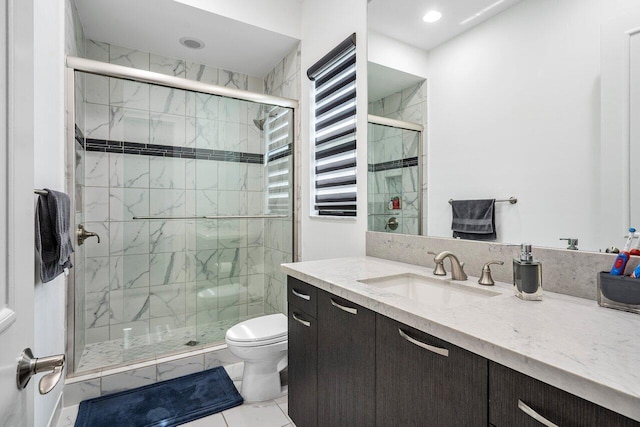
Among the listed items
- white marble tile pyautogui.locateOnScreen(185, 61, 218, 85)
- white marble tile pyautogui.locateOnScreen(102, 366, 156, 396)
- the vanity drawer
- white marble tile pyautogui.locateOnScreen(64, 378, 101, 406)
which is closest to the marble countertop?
the vanity drawer

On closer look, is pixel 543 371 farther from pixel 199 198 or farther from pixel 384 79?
pixel 199 198

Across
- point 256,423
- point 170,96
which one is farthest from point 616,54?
point 170,96

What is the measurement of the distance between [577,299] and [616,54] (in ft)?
2.42

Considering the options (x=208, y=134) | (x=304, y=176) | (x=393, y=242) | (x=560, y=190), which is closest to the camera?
(x=560, y=190)

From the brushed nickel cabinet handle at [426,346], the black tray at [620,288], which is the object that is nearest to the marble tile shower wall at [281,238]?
the brushed nickel cabinet handle at [426,346]

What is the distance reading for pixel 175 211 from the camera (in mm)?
2504

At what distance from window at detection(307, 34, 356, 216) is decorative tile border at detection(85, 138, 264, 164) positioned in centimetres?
76

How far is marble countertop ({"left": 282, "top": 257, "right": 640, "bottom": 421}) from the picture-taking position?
1.72ft

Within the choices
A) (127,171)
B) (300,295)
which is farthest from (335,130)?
(127,171)

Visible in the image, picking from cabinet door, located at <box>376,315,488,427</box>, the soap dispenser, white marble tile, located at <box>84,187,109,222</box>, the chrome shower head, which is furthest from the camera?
the chrome shower head

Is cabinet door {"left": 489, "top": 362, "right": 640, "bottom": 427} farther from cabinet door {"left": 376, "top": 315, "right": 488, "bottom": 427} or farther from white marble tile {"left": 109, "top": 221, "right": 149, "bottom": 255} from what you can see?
white marble tile {"left": 109, "top": 221, "right": 149, "bottom": 255}

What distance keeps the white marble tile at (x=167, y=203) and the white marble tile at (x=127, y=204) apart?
0.06 metres

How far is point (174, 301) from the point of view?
2.55m

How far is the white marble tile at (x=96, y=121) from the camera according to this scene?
2.29 meters
